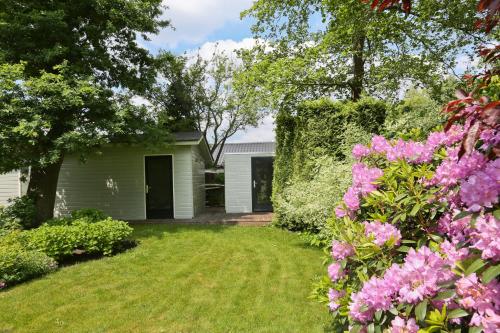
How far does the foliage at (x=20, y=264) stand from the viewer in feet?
20.2

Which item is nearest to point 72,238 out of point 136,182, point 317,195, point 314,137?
point 317,195

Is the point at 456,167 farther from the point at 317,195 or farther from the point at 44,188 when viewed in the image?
the point at 44,188

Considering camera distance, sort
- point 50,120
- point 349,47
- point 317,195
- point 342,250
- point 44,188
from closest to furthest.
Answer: point 342,250, point 317,195, point 50,120, point 44,188, point 349,47

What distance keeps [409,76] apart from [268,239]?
8.17 meters

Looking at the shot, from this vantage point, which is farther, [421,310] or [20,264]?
[20,264]

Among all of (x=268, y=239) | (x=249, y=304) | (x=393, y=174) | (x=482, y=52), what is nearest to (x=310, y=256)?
(x=268, y=239)

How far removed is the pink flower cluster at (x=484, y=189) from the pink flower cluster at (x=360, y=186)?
79cm

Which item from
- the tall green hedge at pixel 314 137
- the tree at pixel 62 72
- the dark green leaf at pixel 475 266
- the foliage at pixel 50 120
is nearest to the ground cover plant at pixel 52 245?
the foliage at pixel 50 120

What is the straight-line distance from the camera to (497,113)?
4.04 feet

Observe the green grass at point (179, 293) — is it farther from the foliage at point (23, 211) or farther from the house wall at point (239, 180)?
the house wall at point (239, 180)

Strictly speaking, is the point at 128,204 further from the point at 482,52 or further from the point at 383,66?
the point at 482,52

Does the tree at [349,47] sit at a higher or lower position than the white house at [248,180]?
higher

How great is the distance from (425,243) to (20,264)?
688cm

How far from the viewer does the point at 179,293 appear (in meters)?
5.50
